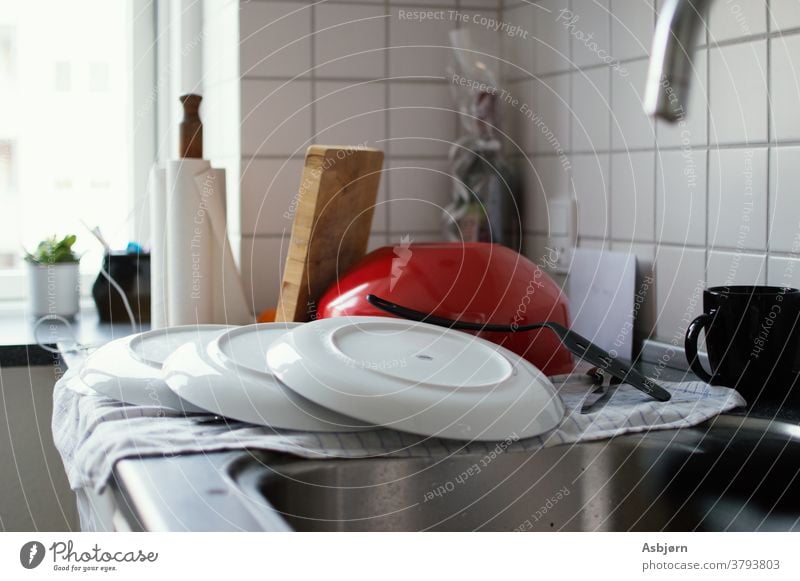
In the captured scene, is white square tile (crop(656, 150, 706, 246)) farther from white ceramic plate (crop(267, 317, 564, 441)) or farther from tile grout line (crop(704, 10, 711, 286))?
white ceramic plate (crop(267, 317, 564, 441))

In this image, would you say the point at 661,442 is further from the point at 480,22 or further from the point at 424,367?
the point at 480,22

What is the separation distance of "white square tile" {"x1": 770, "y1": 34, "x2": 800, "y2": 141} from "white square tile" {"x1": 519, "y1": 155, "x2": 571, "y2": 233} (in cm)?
28

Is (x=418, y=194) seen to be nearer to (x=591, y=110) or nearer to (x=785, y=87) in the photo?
(x=591, y=110)

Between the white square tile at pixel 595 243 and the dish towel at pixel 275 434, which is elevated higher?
the white square tile at pixel 595 243

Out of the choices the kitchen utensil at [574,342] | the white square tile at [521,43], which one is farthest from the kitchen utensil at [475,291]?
the white square tile at [521,43]

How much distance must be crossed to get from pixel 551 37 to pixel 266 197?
0.34 metres

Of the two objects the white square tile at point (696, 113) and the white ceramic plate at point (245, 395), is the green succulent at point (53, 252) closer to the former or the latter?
the white ceramic plate at point (245, 395)

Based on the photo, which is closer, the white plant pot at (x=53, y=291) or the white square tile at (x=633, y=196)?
the white square tile at (x=633, y=196)

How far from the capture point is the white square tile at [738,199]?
68 cm

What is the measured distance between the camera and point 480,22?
101cm

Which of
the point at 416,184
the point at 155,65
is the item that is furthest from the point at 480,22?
the point at 155,65

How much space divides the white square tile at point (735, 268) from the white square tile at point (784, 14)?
6.5 inches
